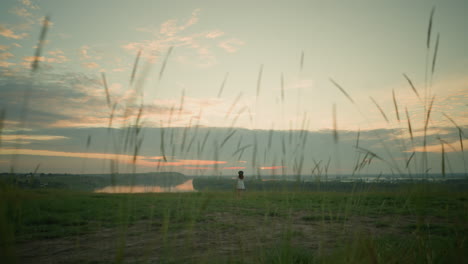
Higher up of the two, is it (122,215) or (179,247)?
(122,215)

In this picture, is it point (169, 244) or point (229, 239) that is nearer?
point (169, 244)

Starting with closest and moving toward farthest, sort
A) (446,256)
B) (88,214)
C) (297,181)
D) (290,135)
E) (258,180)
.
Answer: (446,256) < (297,181) < (290,135) < (258,180) < (88,214)

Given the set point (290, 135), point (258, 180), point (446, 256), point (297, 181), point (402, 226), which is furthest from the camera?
point (402, 226)

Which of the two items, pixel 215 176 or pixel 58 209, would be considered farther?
pixel 58 209

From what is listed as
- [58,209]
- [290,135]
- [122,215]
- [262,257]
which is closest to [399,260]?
[262,257]

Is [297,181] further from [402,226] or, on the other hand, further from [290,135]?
[402,226]

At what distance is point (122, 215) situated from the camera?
1.62 metres

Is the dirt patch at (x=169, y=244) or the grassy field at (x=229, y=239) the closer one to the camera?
the grassy field at (x=229, y=239)

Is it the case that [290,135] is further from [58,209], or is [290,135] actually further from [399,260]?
[58,209]

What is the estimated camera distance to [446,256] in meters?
1.73

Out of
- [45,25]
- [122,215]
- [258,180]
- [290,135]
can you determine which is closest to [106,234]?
[258,180]

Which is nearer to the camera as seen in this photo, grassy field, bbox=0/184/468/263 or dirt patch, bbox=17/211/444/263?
grassy field, bbox=0/184/468/263

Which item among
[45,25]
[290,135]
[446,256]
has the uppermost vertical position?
[45,25]

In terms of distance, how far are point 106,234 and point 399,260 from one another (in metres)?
4.02
